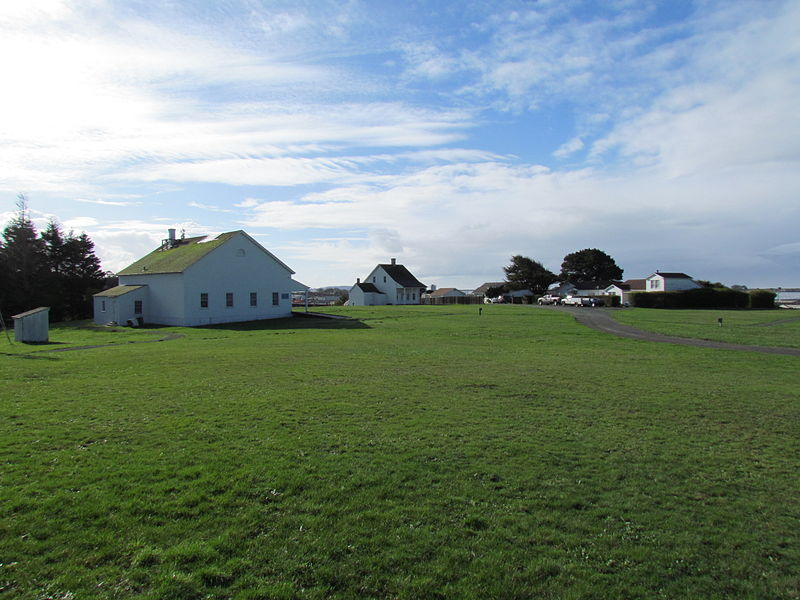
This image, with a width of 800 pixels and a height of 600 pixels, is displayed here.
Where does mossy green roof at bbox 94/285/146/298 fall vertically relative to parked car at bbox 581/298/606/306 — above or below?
above

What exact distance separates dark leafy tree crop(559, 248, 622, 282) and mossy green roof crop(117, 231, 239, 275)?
107 meters

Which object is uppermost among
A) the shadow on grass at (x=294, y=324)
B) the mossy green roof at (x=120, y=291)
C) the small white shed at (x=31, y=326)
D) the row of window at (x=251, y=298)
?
the mossy green roof at (x=120, y=291)

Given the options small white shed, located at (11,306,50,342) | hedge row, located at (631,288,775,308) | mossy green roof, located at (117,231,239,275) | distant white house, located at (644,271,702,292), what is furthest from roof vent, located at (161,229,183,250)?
A: distant white house, located at (644,271,702,292)

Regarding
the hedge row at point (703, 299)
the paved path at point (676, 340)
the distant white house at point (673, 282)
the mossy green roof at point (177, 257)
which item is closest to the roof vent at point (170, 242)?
the mossy green roof at point (177, 257)

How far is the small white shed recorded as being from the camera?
26750 mm

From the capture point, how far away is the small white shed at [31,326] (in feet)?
87.8

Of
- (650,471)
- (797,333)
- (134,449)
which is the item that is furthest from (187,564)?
(797,333)

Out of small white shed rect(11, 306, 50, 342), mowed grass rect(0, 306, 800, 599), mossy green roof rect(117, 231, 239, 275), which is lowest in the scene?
mowed grass rect(0, 306, 800, 599)

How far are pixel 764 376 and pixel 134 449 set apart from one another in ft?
62.3

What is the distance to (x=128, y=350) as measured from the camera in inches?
926

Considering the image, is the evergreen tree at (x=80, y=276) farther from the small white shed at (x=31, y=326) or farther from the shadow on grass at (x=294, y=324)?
the small white shed at (x=31, y=326)

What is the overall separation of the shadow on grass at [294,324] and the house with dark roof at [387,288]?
147ft

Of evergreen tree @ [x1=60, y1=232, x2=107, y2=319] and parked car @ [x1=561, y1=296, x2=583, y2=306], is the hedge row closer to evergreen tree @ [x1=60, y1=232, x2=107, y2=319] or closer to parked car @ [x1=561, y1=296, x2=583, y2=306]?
parked car @ [x1=561, y1=296, x2=583, y2=306]

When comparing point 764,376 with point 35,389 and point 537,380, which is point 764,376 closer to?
point 537,380
